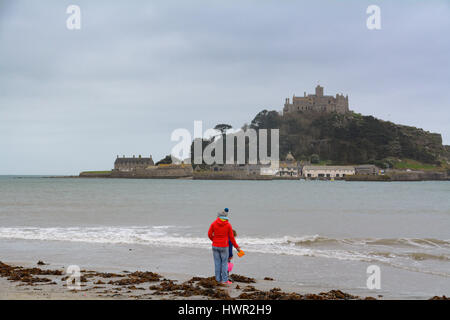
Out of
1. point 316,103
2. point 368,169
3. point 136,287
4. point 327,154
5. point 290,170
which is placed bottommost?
point 136,287

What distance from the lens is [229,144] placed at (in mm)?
168625

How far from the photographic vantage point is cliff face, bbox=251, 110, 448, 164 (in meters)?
163

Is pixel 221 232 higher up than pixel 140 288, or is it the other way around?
pixel 221 232

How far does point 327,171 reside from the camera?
15425 cm

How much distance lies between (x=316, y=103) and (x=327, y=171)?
40.2 m

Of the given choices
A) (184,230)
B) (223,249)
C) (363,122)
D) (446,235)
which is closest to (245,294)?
(223,249)

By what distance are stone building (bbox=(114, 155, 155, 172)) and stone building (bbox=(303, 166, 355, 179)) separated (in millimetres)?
63766

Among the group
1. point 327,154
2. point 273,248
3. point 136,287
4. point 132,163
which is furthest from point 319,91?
point 136,287

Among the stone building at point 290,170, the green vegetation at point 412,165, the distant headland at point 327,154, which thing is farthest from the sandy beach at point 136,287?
the green vegetation at point 412,165

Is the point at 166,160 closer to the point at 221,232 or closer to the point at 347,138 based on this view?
the point at 347,138

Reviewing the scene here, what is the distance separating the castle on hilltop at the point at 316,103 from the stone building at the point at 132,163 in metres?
62.8

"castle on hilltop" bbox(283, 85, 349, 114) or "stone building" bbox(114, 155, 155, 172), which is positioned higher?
"castle on hilltop" bbox(283, 85, 349, 114)

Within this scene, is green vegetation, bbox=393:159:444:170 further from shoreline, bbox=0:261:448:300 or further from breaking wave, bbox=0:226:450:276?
shoreline, bbox=0:261:448:300

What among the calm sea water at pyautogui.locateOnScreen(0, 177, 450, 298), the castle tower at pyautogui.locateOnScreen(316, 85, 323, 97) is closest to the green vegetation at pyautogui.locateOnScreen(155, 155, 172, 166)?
the castle tower at pyautogui.locateOnScreen(316, 85, 323, 97)
